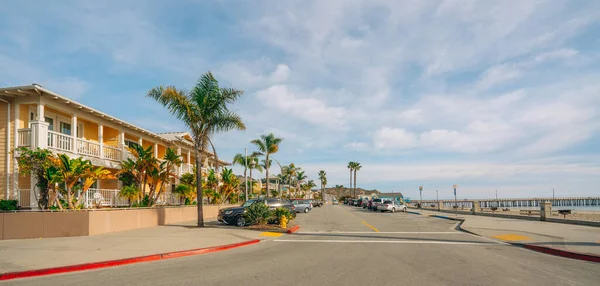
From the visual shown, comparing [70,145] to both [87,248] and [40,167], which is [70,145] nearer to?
[40,167]

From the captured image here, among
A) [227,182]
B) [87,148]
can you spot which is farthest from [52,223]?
[227,182]

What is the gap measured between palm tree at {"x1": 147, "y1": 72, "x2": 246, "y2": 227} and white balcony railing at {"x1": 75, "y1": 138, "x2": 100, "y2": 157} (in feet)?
15.1

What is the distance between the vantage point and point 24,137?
61.8 ft

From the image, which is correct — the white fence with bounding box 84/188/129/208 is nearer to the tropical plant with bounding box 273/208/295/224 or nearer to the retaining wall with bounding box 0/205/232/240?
the retaining wall with bounding box 0/205/232/240

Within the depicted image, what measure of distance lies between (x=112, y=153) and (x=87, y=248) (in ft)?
44.2

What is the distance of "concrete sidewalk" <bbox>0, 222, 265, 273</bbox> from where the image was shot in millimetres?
10453

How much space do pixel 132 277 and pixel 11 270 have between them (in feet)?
10.6

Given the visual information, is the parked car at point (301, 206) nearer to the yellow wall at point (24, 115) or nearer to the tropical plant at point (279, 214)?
the tropical plant at point (279, 214)

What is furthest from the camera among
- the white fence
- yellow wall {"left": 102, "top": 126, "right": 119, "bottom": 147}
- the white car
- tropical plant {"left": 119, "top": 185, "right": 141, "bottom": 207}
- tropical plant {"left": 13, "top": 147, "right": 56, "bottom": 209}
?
the white car

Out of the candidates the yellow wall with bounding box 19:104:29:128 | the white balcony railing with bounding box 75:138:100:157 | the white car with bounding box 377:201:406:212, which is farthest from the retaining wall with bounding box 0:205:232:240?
the white car with bounding box 377:201:406:212

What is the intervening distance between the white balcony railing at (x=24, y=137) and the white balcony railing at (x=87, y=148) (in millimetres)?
2468

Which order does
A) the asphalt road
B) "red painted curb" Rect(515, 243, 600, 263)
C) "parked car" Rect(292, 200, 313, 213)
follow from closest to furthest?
the asphalt road
"red painted curb" Rect(515, 243, 600, 263)
"parked car" Rect(292, 200, 313, 213)

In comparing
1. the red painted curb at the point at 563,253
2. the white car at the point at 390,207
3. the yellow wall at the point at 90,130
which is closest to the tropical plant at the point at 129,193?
the yellow wall at the point at 90,130

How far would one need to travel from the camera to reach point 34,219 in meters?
16.2
